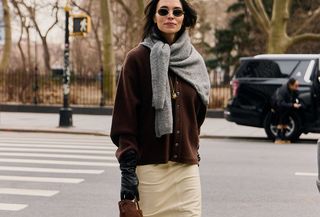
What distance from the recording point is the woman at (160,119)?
345cm

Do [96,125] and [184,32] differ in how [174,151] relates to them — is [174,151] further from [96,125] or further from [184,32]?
[96,125]

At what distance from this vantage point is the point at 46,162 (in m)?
11.0

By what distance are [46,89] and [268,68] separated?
459 inches

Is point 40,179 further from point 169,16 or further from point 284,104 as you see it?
point 284,104

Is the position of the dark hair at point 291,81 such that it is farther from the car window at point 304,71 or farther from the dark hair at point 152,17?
the dark hair at point 152,17

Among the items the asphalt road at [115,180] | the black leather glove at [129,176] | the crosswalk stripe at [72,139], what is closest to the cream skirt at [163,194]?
the black leather glove at [129,176]

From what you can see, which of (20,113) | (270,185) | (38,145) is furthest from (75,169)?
(20,113)

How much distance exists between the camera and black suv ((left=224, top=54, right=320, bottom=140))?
1473 centimetres

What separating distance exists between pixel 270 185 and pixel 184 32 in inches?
211

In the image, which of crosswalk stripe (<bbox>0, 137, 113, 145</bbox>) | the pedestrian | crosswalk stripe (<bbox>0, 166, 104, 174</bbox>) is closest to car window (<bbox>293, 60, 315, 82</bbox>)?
the pedestrian

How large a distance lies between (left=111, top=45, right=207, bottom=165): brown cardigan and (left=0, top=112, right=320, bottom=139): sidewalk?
1281cm

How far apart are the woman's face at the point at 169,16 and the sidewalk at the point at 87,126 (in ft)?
42.2

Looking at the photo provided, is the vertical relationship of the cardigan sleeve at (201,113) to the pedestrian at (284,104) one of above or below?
above

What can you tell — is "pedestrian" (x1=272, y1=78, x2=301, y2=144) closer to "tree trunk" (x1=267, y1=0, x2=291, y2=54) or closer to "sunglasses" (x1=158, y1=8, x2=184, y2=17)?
"sunglasses" (x1=158, y1=8, x2=184, y2=17)
